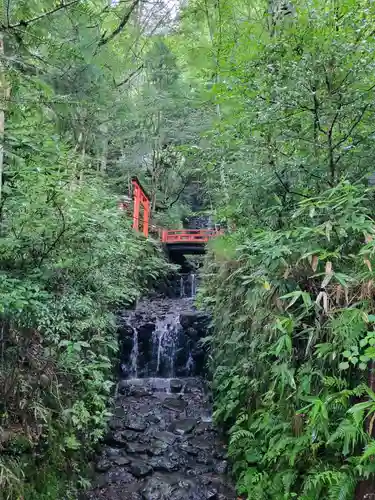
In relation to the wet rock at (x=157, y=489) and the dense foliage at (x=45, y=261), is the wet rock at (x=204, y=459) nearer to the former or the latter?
the wet rock at (x=157, y=489)

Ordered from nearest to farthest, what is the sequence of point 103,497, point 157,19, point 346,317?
point 346,317 < point 103,497 < point 157,19

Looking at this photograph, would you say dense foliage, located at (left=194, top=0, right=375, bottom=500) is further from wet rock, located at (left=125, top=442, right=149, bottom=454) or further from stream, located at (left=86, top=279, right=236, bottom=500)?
wet rock, located at (left=125, top=442, right=149, bottom=454)

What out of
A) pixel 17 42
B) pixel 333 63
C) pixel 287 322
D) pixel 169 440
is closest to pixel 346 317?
pixel 287 322

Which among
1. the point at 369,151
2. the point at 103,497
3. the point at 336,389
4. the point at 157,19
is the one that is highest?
the point at 157,19

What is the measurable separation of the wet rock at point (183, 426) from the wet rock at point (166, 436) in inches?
6.0

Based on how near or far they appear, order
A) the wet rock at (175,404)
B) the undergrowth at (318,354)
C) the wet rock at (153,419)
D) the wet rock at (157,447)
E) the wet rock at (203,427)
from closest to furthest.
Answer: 1. the undergrowth at (318,354)
2. the wet rock at (157,447)
3. the wet rock at (203,427)
4. the wet rock at (153,419)
5. the wet rock at (175,404)

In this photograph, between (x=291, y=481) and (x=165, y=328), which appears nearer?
(x=291, y=481)

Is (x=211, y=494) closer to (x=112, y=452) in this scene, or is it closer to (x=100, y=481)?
(x=100, y=481)

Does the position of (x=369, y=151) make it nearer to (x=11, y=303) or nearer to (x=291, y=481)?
(x=291, y=481)

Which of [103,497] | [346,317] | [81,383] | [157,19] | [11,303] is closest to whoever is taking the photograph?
[346,317]

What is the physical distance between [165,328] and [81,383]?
512cm

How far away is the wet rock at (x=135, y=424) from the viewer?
636 centimetres

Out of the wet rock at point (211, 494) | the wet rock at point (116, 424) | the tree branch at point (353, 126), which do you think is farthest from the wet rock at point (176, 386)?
the tree branch at point (353, 126)

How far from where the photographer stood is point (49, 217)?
4.13m
